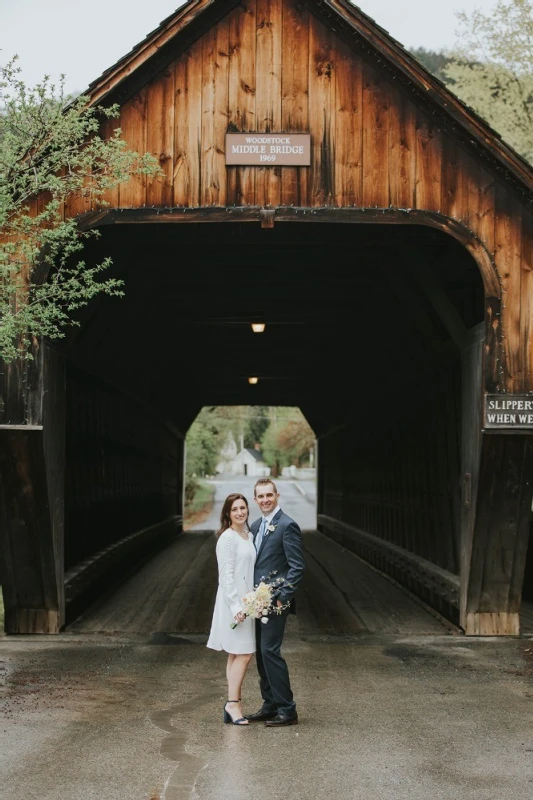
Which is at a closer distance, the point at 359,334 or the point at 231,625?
the point at 231,625

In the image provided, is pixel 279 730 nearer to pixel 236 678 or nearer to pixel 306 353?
pixel 236 678

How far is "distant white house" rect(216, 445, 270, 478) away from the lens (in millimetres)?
112062

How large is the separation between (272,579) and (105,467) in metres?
8.09

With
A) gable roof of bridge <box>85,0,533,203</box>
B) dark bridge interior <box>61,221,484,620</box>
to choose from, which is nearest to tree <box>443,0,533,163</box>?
dark bridge interior <box>61,221,484,620</box>

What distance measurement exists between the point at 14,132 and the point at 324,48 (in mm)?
2962

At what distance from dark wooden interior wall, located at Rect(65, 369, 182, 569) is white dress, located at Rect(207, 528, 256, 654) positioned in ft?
17.3

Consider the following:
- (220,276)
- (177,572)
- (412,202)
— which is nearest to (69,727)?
(412,202)

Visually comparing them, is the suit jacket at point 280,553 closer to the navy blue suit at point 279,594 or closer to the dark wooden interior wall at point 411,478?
the navy blue suit at point 279,594

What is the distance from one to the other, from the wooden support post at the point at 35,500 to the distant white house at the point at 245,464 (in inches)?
3870

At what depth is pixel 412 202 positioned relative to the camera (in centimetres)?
967

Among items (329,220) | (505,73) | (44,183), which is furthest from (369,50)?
(505,73)

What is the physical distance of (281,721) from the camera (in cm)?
668

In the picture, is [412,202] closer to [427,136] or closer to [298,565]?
[427,136]

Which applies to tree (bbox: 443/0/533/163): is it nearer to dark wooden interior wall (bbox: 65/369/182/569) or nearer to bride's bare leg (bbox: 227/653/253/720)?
dark wooden interior wall (bbox: 65/369/182/569)
